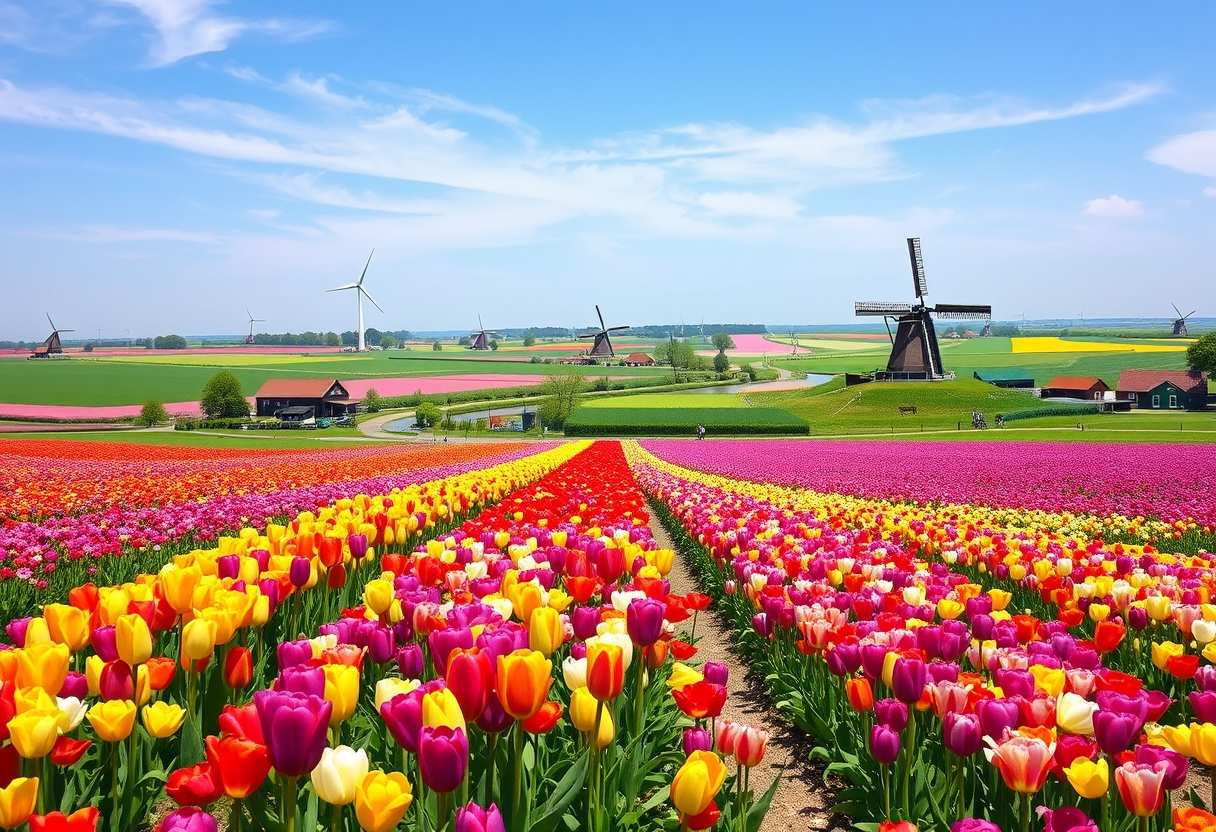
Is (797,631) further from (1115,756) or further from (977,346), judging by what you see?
(977,346)

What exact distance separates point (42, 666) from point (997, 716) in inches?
127

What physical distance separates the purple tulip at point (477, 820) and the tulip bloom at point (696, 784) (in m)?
0.56

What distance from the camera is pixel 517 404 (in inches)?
4053

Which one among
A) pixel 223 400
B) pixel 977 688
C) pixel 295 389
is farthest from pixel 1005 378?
pixel 977 688

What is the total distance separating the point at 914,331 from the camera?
258ft

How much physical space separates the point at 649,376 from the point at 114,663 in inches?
5137

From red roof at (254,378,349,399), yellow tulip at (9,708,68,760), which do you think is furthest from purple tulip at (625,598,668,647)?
red roof at (254,378,349,399)

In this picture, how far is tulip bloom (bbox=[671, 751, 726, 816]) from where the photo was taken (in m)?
2.28

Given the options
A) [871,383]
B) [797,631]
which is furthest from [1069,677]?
[871,383]

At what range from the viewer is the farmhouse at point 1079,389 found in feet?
274

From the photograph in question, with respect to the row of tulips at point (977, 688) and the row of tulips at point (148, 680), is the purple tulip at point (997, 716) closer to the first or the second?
the row of tulips at point (977, 688)

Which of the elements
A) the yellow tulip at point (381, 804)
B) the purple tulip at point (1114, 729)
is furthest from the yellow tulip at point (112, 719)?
the purple tulip at point (1114, 729)

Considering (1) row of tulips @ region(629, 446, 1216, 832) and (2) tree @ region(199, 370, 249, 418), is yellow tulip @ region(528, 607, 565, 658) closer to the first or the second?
(1) row of tulips @ region(629, 446, 1216, 832)

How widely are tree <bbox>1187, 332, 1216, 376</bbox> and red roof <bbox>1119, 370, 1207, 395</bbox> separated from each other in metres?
0.75
